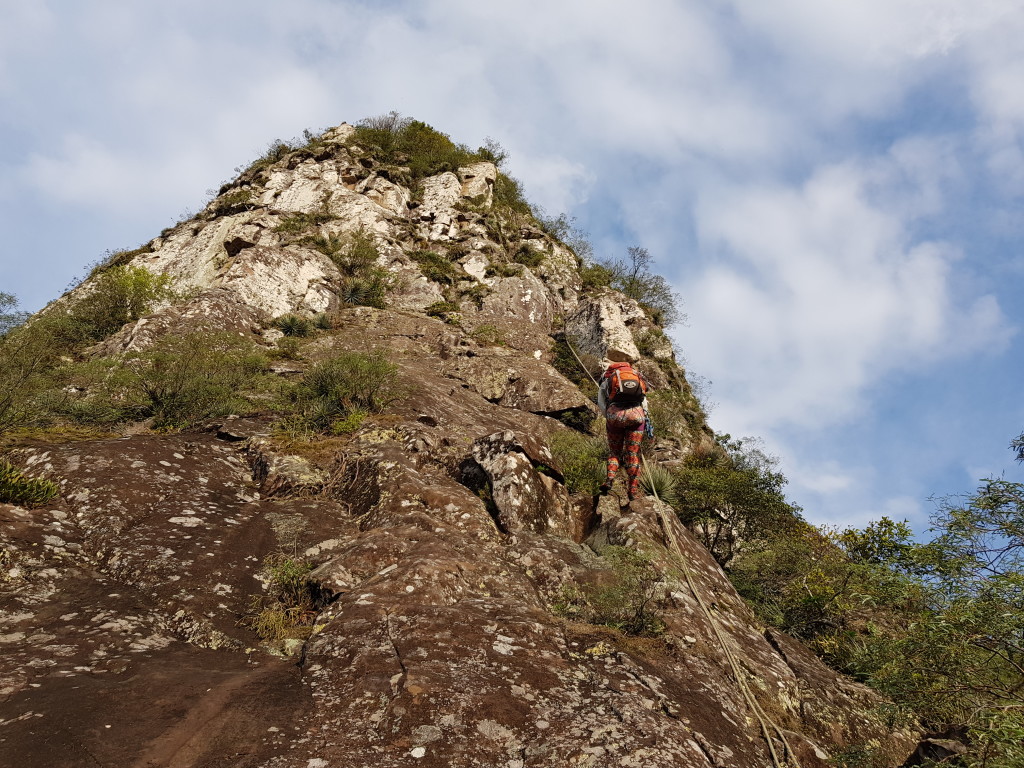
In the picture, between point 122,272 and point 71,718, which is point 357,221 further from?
point 71,718

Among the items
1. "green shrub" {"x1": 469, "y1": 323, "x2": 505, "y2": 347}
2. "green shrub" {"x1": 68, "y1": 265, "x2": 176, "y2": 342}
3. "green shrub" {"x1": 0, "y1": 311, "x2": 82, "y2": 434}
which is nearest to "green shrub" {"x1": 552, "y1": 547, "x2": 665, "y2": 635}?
"green shrub" {"x1": 0, "y1": 311, "x2": 82, "y2": 434}

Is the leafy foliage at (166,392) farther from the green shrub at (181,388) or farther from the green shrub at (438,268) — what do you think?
the green shrub at (438,268)

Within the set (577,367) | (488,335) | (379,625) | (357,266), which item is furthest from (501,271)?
(379,625)

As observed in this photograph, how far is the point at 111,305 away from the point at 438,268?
13.1 metres

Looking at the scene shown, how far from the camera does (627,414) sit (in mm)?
9055

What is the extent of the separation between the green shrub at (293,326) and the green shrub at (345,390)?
643 centimetres

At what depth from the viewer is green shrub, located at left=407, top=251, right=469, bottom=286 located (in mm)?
Answer: 24469

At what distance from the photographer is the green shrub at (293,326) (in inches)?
688

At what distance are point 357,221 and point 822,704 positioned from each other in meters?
26.4

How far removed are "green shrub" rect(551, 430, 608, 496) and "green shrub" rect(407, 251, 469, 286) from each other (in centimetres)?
1376

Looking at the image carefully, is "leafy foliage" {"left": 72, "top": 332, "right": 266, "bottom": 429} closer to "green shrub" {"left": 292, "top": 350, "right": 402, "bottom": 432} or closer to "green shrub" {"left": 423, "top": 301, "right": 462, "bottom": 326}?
"green shrub" {"left": 292, "top": 350, "right": 402, "bottom": 432}

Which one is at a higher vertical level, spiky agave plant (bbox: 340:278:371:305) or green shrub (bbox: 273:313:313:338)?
spiky agave plant (bbox: 340:278:371:305)

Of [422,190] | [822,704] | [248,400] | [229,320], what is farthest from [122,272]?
[822,704]

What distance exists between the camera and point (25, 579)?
4.82m
